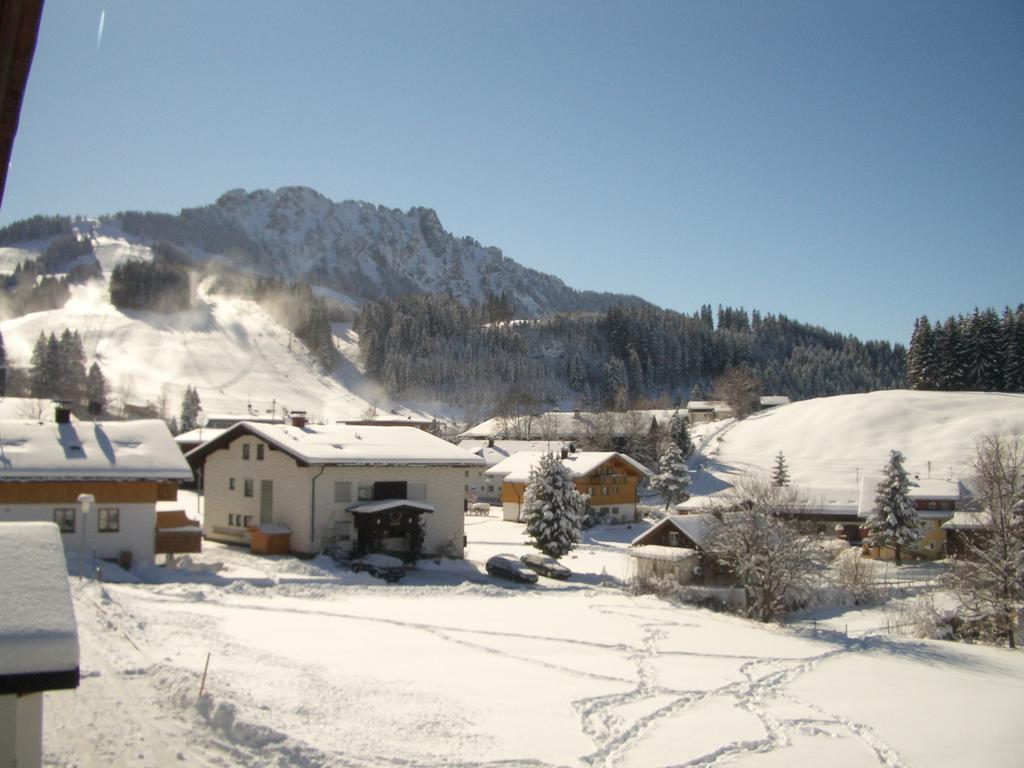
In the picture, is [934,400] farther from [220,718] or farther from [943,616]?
[220,718]

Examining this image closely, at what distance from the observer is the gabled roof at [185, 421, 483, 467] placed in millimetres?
35438

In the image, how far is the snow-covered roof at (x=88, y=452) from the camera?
28.4 m

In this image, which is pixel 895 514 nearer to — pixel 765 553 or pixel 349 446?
pixel 765 553

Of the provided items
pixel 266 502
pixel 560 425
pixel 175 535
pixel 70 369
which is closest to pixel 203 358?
pixel 70 369

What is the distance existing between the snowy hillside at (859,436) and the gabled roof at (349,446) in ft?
147

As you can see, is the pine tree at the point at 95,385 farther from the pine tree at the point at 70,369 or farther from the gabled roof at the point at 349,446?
the gabled roof at the point at 349,446

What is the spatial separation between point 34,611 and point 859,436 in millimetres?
101710

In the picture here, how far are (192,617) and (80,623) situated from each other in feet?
10.00

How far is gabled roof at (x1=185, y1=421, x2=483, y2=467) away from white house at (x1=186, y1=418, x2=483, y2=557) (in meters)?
0.05

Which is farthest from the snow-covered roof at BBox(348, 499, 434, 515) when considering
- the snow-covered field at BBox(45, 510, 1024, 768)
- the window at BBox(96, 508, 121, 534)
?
the window at BBox(96, 508, 121, 534)

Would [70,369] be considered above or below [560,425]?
above

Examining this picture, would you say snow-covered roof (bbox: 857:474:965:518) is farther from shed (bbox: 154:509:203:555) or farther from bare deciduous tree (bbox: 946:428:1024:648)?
shed (bbox: 154:509:203:555)

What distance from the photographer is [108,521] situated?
29.2 metres

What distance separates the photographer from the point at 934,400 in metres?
105
